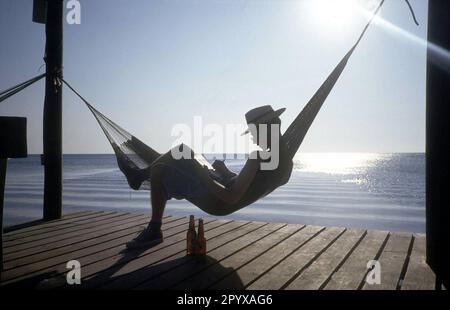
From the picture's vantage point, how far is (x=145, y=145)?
3717 millimetres

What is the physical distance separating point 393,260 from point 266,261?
3.05 feet

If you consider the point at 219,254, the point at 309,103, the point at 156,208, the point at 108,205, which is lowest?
the point at 108,205

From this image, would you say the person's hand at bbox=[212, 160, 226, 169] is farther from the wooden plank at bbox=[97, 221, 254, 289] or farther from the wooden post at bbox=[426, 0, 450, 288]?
the wooden post at bbox=[426, 0, 450, 288]

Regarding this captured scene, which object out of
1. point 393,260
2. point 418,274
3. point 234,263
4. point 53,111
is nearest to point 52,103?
point 53,111

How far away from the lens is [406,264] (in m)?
2.49

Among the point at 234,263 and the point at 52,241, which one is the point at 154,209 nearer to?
the point at 234,263

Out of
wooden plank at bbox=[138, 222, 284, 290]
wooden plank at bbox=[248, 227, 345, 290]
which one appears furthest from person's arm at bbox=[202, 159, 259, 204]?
wooden plank at bbox=[248, 227, 345, 290]

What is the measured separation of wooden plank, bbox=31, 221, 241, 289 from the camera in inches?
84.8

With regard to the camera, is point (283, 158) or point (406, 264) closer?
point (406, 264)

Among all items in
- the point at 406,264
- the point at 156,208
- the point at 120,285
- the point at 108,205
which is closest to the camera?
the point at 120,285
